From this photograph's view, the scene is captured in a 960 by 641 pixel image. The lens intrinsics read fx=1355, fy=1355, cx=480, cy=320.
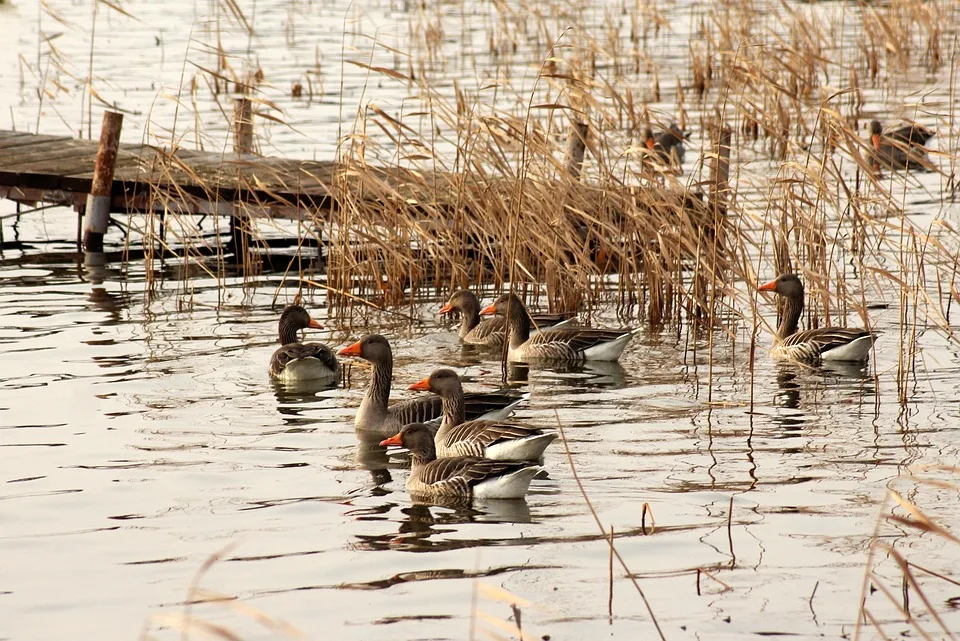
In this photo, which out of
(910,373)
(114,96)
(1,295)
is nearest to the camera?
(910,373)

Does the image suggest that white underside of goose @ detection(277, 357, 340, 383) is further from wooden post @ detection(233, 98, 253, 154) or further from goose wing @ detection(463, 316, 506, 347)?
wooden post @ detection(233, 98, 253, 154)

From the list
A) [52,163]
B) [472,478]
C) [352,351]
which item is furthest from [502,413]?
[52,163]

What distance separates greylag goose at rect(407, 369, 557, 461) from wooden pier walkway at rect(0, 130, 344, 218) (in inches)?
244

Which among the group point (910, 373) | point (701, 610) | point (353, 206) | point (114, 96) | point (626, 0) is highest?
point (626, 0)

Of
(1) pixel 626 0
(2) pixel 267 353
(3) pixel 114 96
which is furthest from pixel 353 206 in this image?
(1) pixel 626 0

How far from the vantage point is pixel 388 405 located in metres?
10.8

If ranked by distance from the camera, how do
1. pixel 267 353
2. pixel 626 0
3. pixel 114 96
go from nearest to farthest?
pixel 267 353 → pixel 114 96 → pixel 626 0

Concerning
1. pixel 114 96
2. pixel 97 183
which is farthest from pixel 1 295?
pixel 114 96

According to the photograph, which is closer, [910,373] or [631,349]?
[910,373]

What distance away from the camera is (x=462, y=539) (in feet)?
26.0

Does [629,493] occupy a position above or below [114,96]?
below

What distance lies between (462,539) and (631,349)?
5.52 meters

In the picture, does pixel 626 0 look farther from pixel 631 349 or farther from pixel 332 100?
pixel 631 349

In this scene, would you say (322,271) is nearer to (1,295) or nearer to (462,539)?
(1,295)
